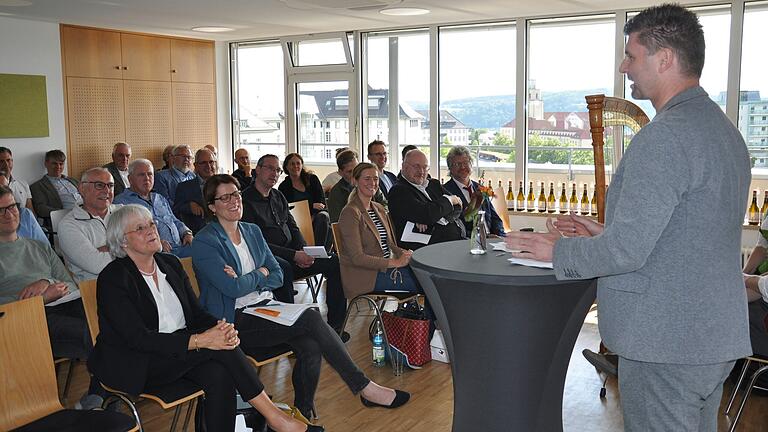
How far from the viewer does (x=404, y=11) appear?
706cm

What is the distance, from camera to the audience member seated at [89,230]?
4.11 metres

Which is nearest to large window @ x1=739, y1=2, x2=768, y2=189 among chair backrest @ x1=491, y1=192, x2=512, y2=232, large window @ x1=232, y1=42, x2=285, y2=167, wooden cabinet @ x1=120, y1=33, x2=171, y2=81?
chair backrest @ x1=491, y1=192, x2=512, y2=232

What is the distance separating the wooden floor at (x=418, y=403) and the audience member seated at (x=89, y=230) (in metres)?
0.73

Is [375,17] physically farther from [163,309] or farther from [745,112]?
[163,309]

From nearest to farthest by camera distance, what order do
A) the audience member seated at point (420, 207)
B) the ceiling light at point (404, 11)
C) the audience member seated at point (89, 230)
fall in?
the audience member seated at point (89, 230) < the audience member seated at point (420, 207) < the ceiling light at point (404, 11)

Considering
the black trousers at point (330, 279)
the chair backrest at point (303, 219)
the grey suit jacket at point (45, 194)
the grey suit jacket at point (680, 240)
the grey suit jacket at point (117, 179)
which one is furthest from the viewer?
the grey suit jacket at point (117, 179)

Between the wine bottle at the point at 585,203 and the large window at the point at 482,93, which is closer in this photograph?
the wine bottle at the point at 585,203

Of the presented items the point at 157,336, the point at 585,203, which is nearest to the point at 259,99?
the point at 585,203

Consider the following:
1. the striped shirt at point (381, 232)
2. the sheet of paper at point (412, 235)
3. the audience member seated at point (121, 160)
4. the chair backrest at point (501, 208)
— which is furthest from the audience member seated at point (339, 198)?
the audience member seated at point (121, 160)

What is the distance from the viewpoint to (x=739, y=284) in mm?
1867

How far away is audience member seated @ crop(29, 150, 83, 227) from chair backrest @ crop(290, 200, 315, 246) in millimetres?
2839

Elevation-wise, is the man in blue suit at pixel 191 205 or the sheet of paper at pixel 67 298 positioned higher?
the man in blue suit at pixel 191 205

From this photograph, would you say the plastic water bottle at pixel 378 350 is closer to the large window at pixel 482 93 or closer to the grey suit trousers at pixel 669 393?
the grey suit trousers at pixel 669 393

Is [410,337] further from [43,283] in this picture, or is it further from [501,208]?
[501,208]
